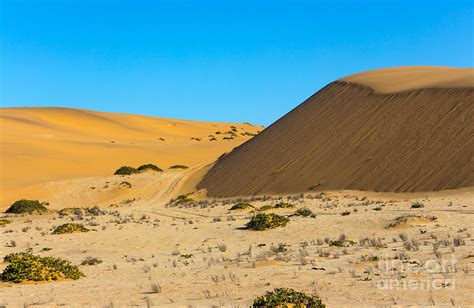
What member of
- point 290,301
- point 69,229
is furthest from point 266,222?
point 290,301

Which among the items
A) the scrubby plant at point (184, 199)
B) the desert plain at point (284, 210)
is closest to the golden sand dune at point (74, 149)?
the desert plain at point (284, 210)

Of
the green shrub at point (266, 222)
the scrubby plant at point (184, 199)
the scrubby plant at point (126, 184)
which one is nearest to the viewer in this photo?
the green shrub at point (266, 222)

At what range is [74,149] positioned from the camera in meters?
74.1

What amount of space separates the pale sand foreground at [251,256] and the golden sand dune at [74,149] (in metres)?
26.7

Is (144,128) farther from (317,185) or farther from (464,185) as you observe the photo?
(464,185)

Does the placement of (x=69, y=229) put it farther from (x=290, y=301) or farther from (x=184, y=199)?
(x=184, y=199)

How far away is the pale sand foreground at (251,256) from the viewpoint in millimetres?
9969

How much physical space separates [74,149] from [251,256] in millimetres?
63534

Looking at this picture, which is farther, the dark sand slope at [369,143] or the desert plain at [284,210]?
the dark sand slope at [369,143]

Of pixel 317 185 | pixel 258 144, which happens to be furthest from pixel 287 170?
pixel 258 144

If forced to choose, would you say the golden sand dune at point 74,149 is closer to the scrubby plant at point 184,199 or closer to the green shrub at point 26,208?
the green shrub at point 26,208

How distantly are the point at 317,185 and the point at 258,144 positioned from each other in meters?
14.7

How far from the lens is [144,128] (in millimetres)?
121500

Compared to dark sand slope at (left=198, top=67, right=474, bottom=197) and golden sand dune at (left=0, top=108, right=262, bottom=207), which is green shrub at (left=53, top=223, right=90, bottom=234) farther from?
golden sand dune at (left=0, top=108, right=262, bottom=207)
